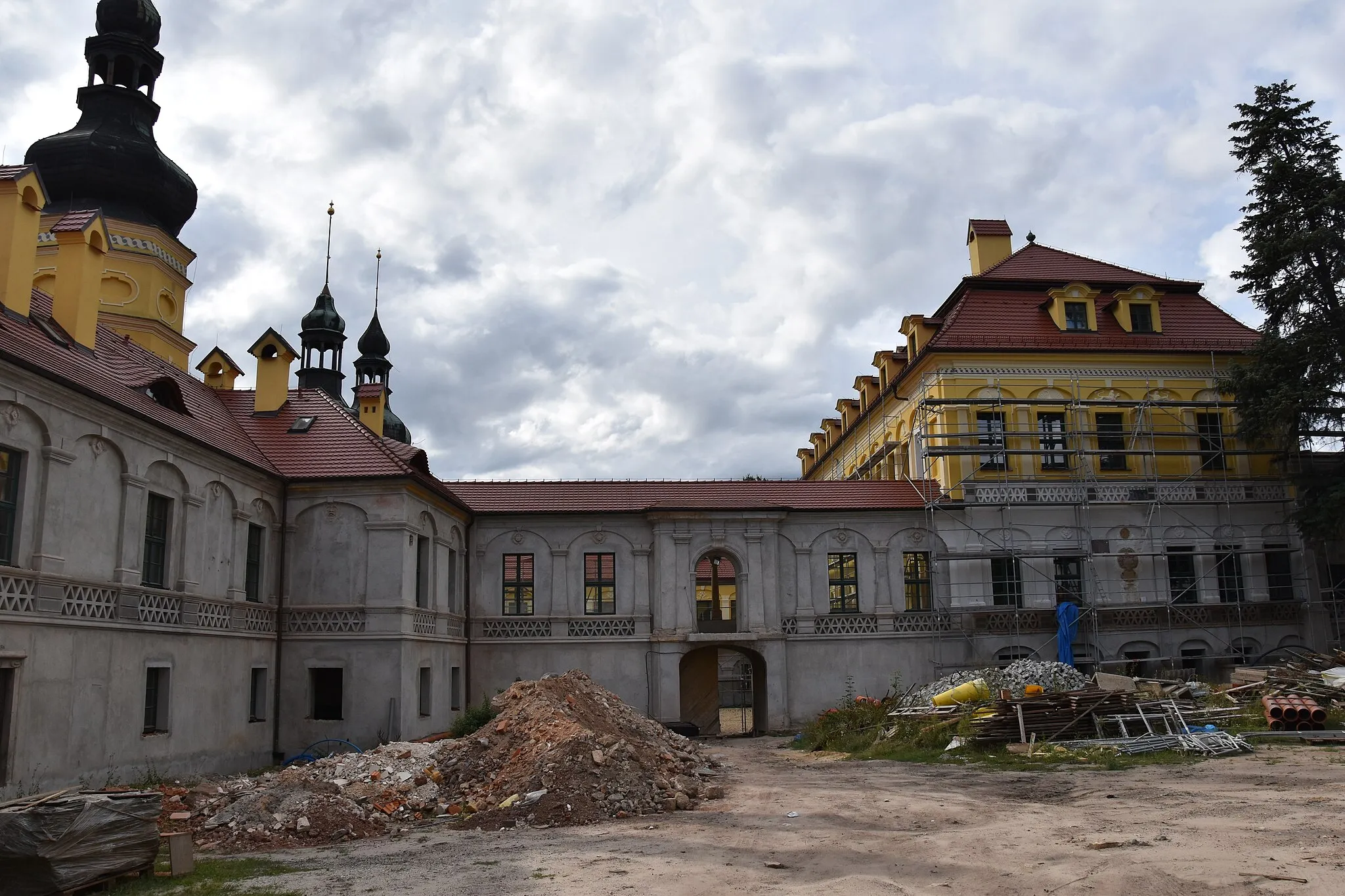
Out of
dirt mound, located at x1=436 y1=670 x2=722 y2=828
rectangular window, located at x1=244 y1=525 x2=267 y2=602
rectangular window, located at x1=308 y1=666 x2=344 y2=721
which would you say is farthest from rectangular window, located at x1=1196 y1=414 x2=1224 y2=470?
rectangular window, located at x1=244 y1=525 x2=267 y2=602

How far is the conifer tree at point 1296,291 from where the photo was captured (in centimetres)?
2825

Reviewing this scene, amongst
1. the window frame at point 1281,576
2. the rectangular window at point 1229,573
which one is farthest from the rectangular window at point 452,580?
the window frame at point 1281,576

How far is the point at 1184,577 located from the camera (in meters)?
30.2

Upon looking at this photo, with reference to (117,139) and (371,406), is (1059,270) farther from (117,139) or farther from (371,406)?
(117,139)

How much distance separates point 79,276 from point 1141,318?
2850cm

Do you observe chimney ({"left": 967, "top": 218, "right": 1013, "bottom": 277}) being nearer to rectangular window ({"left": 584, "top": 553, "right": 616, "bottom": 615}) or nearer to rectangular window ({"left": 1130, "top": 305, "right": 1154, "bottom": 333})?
rectangular window ({"left": 1130, "top": 305, "right": 1154, "bottom": 333})

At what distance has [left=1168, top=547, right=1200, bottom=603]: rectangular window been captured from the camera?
29922 millimetres

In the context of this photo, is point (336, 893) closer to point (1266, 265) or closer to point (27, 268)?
point (27, 268)

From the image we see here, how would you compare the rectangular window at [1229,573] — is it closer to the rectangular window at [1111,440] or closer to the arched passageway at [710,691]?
the rectangular window at [1111,440]

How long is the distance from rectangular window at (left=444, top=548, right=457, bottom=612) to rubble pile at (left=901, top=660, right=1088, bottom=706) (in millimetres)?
11302

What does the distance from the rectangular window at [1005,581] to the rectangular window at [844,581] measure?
3.72m

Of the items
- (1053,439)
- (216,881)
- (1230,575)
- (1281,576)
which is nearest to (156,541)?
(216,881)

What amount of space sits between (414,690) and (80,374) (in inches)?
385

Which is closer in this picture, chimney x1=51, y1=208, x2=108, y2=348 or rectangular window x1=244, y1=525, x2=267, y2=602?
chimney x1=51, y1=208, x2=108, y2=348
